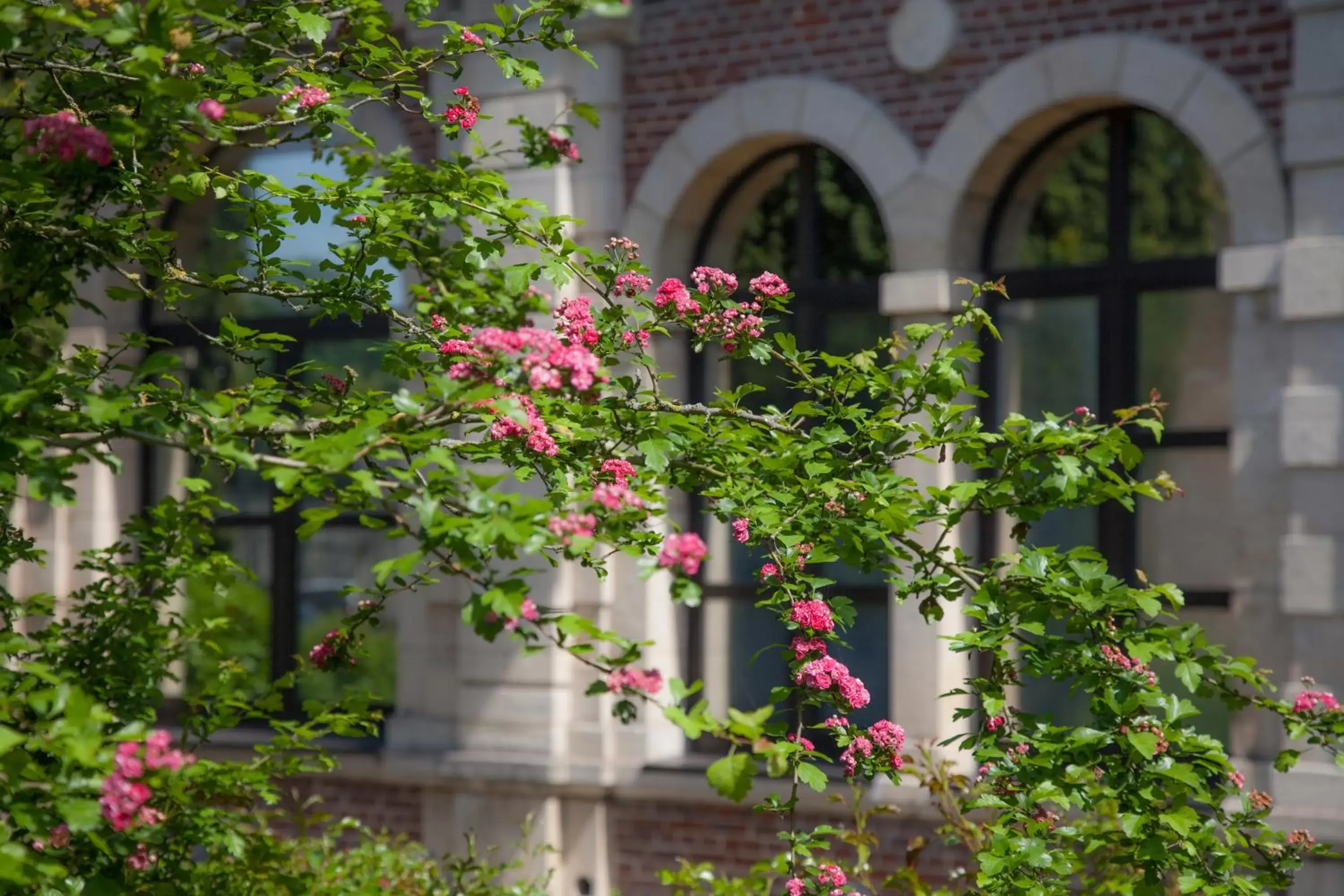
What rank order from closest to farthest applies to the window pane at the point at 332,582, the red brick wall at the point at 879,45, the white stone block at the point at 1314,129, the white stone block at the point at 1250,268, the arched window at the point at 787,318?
the white stone block at the point at 1314,129, the white stone block at the point at 1250,268, the red brick wall at the point at 879,45, the arched window at the point at 787,318, the window pane at the point at 332,582

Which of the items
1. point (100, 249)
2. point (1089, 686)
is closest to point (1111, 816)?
point (1089, 686)

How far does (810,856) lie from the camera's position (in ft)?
14.2

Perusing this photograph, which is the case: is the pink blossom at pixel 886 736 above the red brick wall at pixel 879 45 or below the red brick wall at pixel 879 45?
below

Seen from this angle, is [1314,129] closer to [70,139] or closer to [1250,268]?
[1250,268]

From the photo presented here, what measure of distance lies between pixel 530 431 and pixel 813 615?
2.96 ft

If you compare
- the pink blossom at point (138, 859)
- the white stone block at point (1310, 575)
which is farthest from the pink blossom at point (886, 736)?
the white stone block at point (1310, 575)

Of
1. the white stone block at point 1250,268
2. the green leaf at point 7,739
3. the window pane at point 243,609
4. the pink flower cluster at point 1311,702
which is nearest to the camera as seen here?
the green leaf at point 7,739

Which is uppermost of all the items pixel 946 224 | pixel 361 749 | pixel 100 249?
pixel 946 224

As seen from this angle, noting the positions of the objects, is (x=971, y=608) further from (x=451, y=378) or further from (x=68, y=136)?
(x=68, y=136)

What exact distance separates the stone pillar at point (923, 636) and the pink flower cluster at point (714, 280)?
11.6 ft

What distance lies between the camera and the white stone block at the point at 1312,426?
7250 millimetres

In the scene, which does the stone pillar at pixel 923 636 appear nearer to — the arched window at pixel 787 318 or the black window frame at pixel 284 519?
the arched window at pixel 787 318

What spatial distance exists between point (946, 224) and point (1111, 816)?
11.0 ft

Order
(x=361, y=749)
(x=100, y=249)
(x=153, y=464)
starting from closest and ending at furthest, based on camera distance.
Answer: (x=100, y=249) → (x=361, y=749) → (x=153, y=464)
